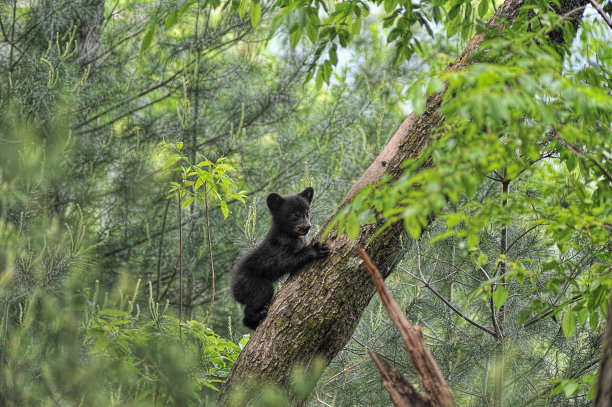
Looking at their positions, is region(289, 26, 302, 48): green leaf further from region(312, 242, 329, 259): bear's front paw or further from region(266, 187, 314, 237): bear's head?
region(266, 187, 314, 237): bear's head

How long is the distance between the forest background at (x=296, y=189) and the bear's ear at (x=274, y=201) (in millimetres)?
202

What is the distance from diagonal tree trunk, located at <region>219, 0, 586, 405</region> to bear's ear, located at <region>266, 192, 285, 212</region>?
1603 millimetres

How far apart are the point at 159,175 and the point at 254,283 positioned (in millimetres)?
2330

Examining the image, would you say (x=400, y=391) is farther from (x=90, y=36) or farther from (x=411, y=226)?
(x=90, y=36)

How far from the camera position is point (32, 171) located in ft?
12.3

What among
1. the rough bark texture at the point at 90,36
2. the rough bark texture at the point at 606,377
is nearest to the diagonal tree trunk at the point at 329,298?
the rough bark texture at the point at 606,377

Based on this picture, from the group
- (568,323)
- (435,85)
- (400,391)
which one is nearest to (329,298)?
(400,391)

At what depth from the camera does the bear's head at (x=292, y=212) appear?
4648mm

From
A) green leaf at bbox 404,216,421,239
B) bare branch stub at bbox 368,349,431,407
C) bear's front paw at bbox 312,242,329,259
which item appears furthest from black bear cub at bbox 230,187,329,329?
green leaf at bbox 404,216,421,239

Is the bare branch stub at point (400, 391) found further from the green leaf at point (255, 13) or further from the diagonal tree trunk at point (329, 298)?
the green leaf at point (255, 13)

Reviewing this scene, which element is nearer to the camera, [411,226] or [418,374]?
[411,226]

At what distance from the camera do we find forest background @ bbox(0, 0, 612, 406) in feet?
7.49

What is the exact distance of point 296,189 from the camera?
740 cm

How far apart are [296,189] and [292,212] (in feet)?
8.53
